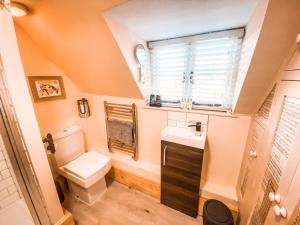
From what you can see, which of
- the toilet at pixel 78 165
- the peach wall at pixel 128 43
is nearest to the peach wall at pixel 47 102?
the toilet at pixel 78 165

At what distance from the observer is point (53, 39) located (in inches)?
56.0

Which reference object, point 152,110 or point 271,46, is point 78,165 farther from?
point 271,46

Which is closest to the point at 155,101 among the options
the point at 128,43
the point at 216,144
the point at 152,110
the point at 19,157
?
the point at 152,110

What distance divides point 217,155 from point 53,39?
2220 millimetres

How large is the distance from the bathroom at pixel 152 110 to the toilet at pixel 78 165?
17 mm

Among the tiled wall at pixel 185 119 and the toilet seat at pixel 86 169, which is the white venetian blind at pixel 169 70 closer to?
the tiled wall at pixel 185 119

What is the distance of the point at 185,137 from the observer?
1.32m

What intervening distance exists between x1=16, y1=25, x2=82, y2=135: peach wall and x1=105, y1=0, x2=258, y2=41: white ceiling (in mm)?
1203

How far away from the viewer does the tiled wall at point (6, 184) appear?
93cm

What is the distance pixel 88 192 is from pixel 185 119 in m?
1.52

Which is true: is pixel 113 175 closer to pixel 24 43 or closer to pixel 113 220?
pixel 113 220

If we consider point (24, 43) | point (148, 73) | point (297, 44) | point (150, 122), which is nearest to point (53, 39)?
A: point (24, 43)

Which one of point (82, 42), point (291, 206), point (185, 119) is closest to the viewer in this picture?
point (291, 206)

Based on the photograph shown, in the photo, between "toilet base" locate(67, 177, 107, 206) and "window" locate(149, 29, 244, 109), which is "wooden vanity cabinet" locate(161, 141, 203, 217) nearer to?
"window" locate(149, 29, 244, 109)
